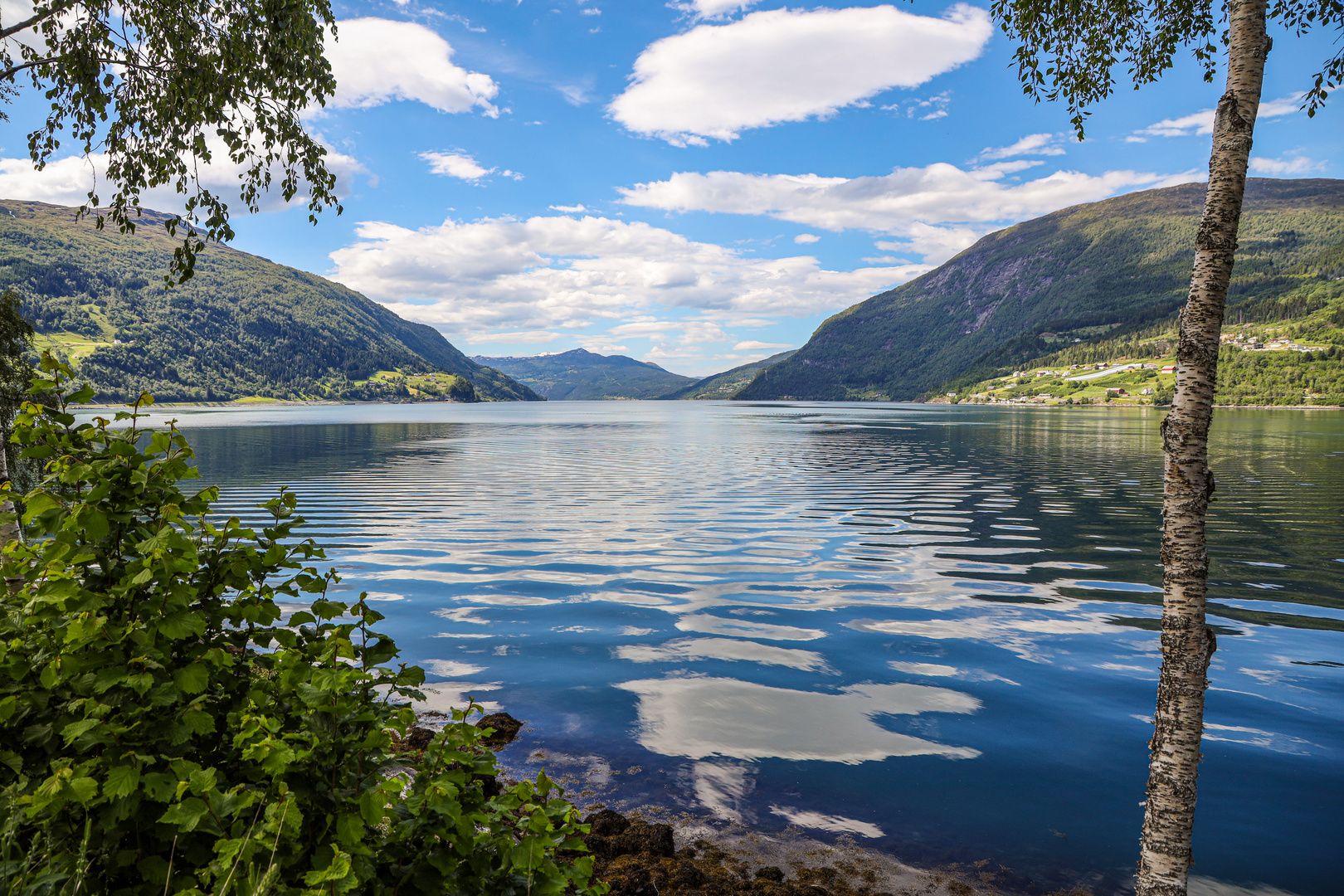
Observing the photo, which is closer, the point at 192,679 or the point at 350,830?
the point at 350,830

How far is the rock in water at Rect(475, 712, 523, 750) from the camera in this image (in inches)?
382

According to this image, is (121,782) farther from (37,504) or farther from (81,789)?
(37,504)

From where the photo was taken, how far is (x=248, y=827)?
303cm

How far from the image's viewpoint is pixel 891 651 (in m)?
14.0

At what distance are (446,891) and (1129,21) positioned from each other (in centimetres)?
1232

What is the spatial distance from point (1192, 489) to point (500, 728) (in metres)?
9.20

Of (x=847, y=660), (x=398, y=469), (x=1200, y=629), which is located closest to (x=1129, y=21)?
(x=1200, y=629)

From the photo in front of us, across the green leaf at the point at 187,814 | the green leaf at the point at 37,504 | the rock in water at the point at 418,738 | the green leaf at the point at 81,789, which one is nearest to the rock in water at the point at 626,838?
the rock in water at the point at 418,738

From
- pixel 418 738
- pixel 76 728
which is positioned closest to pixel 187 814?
pixel 76 728

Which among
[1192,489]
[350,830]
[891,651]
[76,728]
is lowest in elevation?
[891,651]

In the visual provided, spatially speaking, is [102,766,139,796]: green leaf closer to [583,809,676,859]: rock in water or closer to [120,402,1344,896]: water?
[583,809,676,859]: rock in water

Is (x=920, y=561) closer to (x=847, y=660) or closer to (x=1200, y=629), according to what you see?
(x=847, y=660)

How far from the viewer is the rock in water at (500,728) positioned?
31.9ft

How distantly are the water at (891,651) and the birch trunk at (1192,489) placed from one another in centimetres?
230
